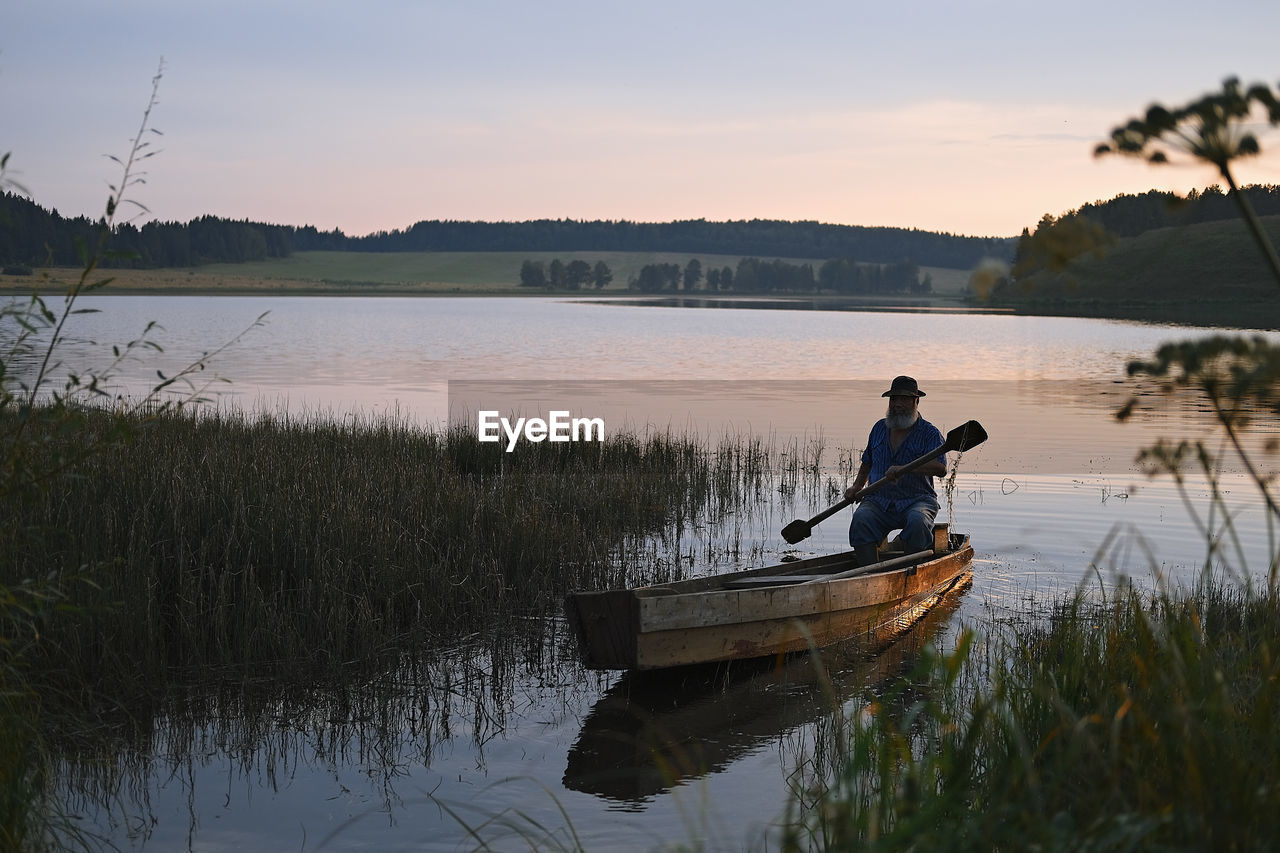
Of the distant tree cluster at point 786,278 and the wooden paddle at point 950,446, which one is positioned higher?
the distant tree cluster at point 786,278

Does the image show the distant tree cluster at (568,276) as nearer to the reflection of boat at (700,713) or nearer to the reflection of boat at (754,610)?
the reflection of boat at (754,610)

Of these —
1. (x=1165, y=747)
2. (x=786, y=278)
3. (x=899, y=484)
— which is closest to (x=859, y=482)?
(x=899, y=484)

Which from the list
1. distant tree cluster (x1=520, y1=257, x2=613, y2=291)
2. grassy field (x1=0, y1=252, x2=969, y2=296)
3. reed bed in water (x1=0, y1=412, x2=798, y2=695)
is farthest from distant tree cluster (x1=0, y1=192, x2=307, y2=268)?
reed bed in water (x1=0, y1=412, x2=798, y2=695)

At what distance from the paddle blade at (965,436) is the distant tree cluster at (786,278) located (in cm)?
17230

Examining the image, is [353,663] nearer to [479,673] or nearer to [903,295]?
[479,673]

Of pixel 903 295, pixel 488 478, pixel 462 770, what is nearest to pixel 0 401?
pixel 462 770

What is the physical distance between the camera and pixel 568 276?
18500 cm

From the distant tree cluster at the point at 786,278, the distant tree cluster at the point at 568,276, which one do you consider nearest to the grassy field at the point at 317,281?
the distant tree cluster at the point at 568,276

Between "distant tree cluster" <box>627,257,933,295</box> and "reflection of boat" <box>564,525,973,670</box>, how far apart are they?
173 metres

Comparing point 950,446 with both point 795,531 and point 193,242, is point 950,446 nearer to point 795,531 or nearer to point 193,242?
point 795,531

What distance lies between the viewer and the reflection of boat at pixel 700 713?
654cm

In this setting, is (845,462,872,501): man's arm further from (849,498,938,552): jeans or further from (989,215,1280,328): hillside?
(989,215,1280,328): hillside

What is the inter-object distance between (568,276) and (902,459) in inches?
6979

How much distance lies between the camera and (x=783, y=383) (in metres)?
38.1
